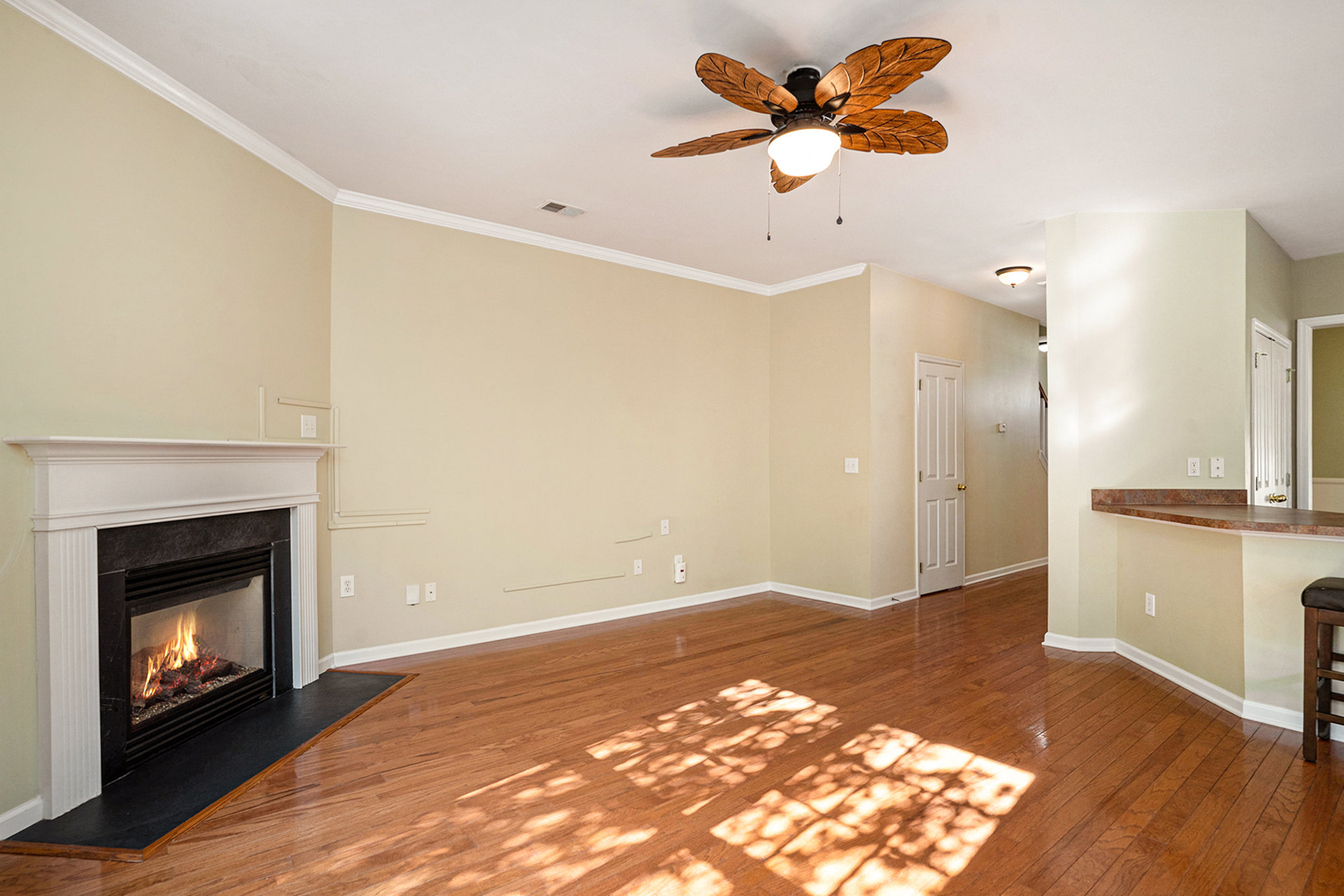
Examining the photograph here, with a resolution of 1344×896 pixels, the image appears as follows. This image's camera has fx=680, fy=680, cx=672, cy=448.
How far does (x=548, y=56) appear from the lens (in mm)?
2645

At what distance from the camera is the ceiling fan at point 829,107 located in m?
2.21

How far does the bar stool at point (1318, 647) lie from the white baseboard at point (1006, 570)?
364 cm

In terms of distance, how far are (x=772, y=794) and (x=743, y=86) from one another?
2564 mm

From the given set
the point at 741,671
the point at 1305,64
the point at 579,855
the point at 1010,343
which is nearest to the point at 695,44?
the point at 1305,64

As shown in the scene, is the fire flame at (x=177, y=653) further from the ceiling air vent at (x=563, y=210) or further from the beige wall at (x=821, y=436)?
the beige wall at (x=821, y=436)

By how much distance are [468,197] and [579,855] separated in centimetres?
350

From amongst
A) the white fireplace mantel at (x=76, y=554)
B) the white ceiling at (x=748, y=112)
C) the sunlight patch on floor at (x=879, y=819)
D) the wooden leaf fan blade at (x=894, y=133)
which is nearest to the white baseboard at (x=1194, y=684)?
the sunlight patch on floor at (x=879, y=819)

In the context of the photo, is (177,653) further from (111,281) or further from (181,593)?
(111,281)

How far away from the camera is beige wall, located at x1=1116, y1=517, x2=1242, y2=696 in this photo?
11.0 ft

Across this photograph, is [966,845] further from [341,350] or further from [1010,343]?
[1010,343]

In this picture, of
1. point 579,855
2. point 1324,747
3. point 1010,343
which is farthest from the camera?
point 1010,343

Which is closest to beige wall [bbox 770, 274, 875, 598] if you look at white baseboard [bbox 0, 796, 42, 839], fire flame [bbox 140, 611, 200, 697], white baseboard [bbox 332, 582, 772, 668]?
white baseboard [bbox 332, 582, 772, 668]

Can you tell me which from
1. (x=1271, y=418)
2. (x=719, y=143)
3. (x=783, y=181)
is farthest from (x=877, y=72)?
(x=1271, y=418)

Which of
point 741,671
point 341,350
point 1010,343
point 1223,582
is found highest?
point 1010,343
